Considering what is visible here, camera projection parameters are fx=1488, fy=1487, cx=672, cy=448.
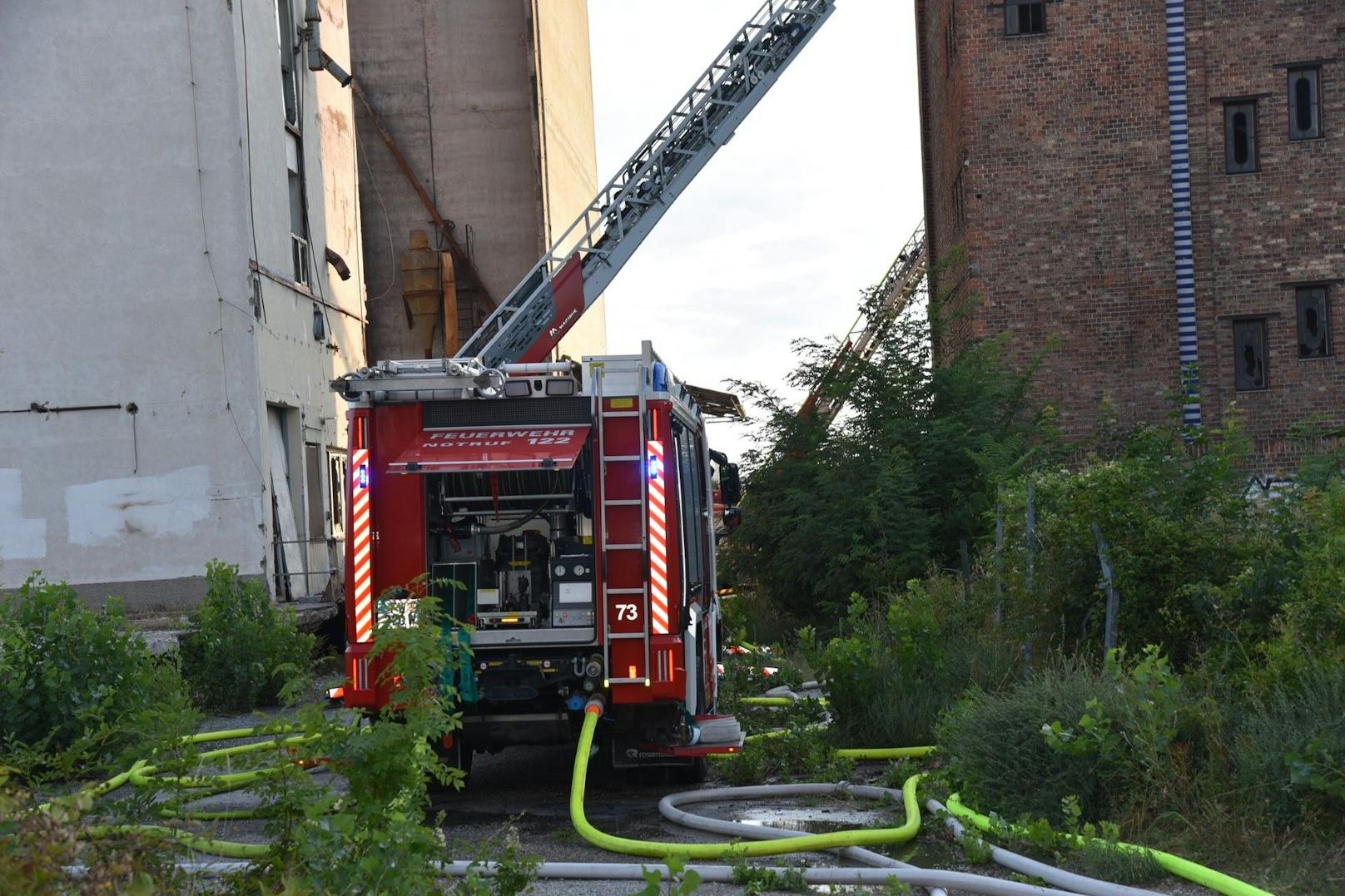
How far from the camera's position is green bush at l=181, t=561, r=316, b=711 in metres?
15.3

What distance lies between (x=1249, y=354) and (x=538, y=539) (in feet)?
65.5

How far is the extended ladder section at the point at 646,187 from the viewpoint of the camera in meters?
22.9

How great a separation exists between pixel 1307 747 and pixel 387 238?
1150 inches

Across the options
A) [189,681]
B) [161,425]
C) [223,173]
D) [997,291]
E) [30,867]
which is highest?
[223,173]

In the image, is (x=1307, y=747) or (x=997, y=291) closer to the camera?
(x=1307, y=747)

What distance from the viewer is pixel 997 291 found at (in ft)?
86.8

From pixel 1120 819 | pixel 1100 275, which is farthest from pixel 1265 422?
pixel 1120 819

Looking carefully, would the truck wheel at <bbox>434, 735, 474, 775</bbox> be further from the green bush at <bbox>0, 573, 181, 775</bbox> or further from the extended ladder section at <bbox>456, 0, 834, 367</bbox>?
the extended ladder section at <bbox>456, 0, 834, 367</bbox>

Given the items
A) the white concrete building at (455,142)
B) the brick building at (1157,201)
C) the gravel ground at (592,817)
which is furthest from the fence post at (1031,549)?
the white concrete building at (455,142)

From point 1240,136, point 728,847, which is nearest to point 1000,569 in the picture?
point 728,847

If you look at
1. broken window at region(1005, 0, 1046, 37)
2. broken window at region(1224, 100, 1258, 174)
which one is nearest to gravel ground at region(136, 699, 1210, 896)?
broken window at region(1005, 0, 1046, 37)

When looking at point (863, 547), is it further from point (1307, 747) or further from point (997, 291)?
point (1307, 747)

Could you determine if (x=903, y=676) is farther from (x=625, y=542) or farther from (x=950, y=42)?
(x=950, y=42)

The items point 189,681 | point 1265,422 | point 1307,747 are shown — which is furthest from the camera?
point 1265,422
